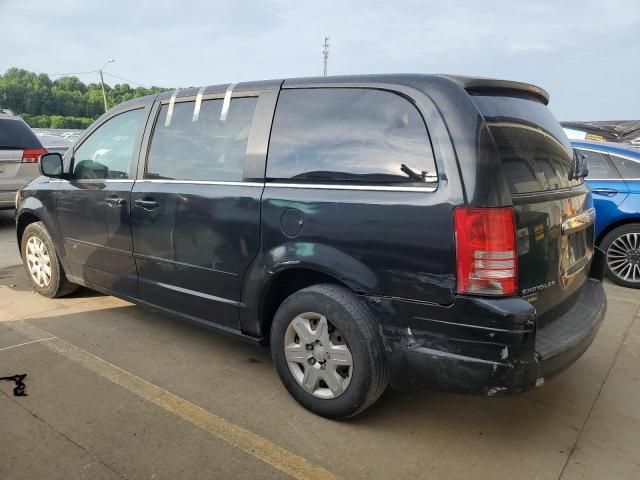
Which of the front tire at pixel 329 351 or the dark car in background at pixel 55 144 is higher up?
the dark car in background at pixel 55 144

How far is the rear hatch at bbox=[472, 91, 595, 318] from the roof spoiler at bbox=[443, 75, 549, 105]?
0.10 ft

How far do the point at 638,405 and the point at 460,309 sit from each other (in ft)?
5.29

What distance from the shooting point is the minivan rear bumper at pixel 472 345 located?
213 centimetres

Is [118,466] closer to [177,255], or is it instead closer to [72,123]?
[177,255]

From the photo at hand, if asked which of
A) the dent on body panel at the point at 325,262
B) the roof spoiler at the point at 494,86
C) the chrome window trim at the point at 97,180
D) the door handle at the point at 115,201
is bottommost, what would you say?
the dent on body panel at the point at 325,262

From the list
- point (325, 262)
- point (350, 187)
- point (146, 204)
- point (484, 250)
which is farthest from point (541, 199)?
point (146, 204)

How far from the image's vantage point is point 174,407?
2797 millimetres

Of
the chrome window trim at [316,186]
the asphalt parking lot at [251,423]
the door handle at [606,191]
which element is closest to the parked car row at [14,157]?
the asphalt parking lot at [251,423]

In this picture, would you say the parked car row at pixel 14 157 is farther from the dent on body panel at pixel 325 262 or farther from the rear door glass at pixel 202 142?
the dent on body panel at pixel 325 262

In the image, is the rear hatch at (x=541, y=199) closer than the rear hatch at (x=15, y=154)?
Yes

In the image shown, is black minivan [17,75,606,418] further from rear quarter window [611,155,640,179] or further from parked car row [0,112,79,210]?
parked car row [0,112,79,210]

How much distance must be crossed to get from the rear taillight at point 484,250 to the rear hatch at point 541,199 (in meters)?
0.08

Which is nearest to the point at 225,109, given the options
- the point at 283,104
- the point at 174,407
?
the point at 283,104

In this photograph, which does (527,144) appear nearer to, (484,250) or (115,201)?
(484,250)
